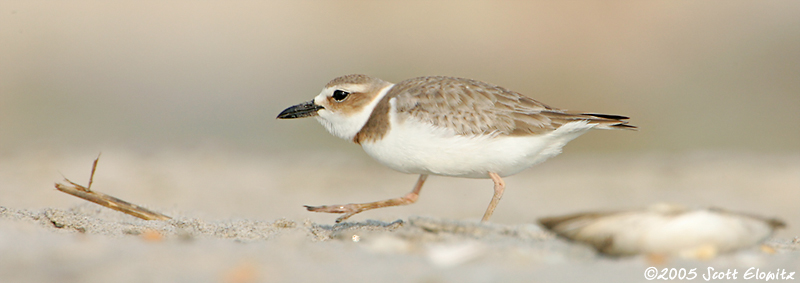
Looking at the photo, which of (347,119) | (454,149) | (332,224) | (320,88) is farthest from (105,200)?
(320,88)

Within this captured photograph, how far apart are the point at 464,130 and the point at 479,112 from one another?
7.7 inches

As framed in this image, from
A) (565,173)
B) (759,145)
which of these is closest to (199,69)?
(565,173)

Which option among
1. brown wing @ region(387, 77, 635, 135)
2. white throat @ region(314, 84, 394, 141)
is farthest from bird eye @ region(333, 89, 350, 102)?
brown wing @ region(387, 77, 635, 135)

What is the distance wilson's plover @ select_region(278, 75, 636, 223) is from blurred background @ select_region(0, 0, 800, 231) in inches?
117

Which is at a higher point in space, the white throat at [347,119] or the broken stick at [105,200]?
the white throat at [347,119]

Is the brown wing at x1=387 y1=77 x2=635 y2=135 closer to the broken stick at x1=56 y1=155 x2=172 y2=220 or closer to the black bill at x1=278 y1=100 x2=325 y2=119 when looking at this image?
the black bill at x1=278 y1=100 x2=325 y2=119

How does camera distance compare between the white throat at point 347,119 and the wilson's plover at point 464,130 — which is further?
the white throat at point 347,119

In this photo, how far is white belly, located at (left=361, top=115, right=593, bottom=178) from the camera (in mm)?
4609

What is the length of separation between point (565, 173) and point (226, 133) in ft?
20.9

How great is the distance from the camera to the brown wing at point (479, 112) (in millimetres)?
4664

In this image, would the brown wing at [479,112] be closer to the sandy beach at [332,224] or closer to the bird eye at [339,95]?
the bird eye at [339,95]

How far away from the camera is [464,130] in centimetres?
463

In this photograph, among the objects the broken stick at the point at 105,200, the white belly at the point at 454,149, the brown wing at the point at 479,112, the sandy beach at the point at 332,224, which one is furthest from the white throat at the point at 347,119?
the broken stick at the point at 105,200

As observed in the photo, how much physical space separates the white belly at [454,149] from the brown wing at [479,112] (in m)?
Result: 0.05
